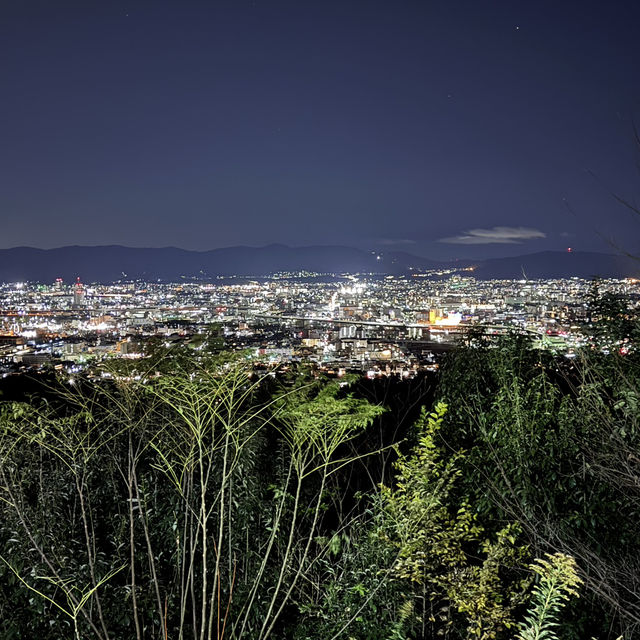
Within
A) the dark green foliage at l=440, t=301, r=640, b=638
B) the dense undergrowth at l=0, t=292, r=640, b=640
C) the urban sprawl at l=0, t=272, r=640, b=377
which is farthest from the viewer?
the urban sprawl at l=0, t=272, r=640, b=377

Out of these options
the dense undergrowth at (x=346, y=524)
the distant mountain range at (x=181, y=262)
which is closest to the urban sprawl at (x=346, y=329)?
the dense undergrowth at (x=346, y=524)

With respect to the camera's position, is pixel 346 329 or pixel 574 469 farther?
pixel 346 329

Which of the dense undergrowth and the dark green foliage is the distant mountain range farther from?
the dense undergrowth

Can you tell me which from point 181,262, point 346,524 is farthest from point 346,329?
point 181,262

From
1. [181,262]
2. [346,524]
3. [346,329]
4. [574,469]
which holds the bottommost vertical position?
[346,524]

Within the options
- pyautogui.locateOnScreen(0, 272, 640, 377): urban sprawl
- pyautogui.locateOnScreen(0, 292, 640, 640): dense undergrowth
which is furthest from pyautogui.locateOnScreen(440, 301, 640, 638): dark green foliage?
pyautogui.locateOnScreen(0, 272, 640, 377): urban sprawl

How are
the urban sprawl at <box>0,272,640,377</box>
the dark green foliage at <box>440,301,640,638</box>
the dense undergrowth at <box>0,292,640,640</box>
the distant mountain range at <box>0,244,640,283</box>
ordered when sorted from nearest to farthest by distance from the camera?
the dense undergrowth at <box>0,292,640,640</box> < the dark green foliage at <box>440,301,640,638</box> < the urban sprawl at <box>0,272,640,377</box> < the distant mountain range at <box>0,244,640,283</box>

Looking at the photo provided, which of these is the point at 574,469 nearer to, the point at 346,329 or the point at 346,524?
the point at 346,524

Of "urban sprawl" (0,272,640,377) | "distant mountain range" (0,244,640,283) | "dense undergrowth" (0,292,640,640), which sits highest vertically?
"distant mountain range" (0,244,640,283)

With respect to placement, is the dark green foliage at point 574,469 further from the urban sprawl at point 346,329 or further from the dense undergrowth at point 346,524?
the urban sprawl at point 346,329
